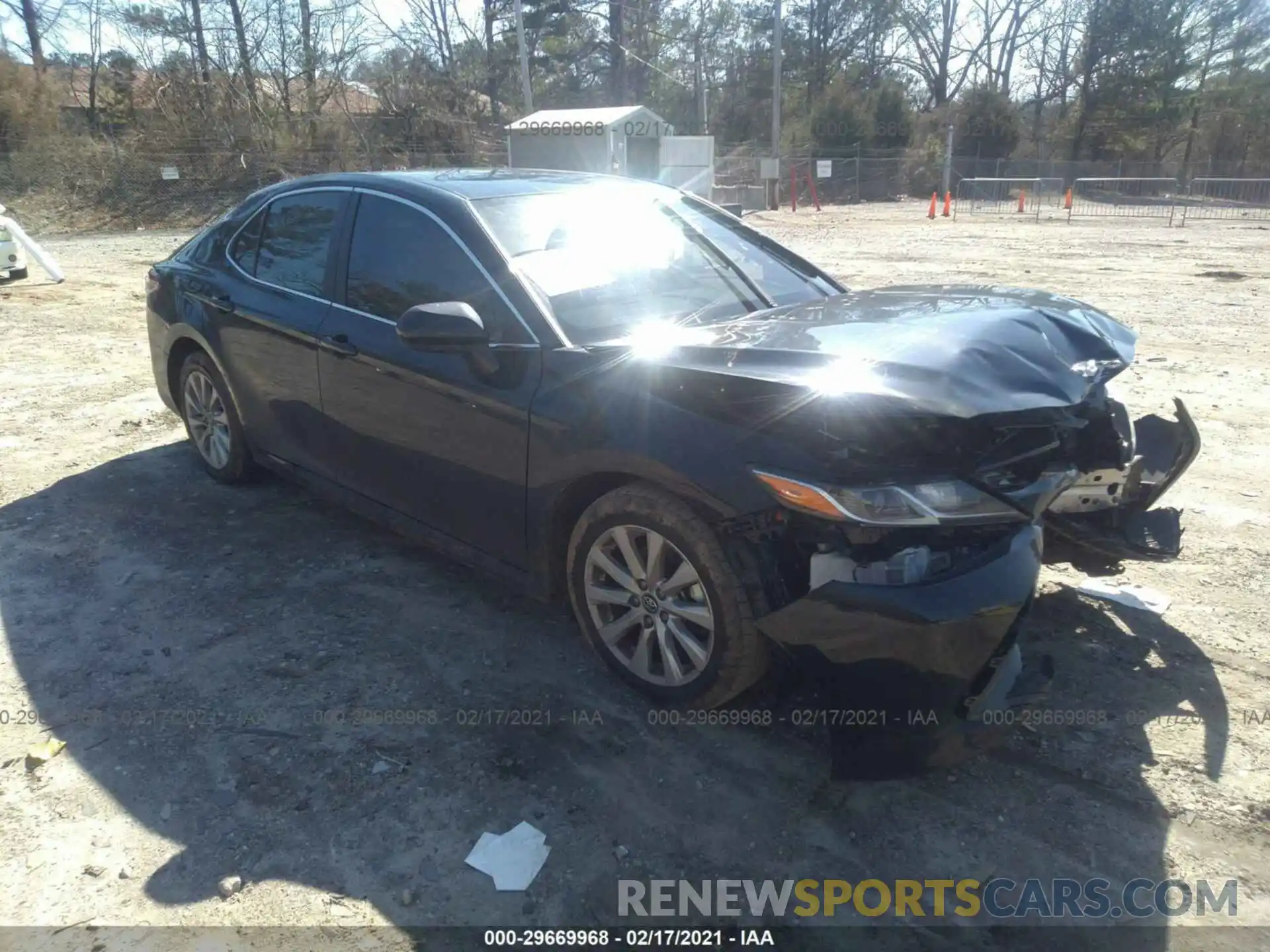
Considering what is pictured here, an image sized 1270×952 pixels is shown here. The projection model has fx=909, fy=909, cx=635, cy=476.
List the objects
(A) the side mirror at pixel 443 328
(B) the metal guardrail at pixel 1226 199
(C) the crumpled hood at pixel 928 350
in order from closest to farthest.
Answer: (C) the crumpled hood at pixel 928 350 → (A) the side mirror at pixel 443 328 → (B) the metal guardrail at pixel 1226 199

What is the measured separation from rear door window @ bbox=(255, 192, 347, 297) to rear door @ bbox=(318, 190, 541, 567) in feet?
0.77

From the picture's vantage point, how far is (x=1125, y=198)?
31703 millimetres

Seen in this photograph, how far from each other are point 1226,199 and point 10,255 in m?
33.2

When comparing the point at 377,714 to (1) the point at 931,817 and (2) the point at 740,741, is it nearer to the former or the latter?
(2) the point at 740,741

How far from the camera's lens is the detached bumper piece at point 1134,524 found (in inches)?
132

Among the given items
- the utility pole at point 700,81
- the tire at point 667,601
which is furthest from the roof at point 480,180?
the utility pole at point 700,81

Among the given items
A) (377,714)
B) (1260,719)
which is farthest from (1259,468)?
(377,714)

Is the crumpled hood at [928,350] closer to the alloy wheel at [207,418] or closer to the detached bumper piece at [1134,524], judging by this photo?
the detached bumper piece at [1134,524]

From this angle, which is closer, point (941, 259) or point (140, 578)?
point (140, 578)

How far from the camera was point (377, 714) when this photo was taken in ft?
10.7

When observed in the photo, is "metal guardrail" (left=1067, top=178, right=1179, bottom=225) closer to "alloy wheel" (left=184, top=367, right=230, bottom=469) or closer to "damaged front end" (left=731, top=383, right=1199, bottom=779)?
"alloy wheel" (left=184, top=367, right=230, bottom=469)

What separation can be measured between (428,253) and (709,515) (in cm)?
175

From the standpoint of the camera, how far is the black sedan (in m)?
2.55

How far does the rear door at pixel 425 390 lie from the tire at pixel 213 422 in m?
1.12
